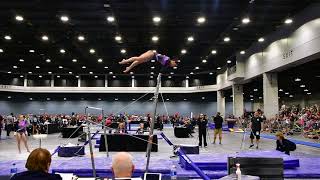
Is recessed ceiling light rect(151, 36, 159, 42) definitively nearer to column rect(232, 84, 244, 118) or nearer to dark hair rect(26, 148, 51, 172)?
column rect(232, 84, 244, 118)

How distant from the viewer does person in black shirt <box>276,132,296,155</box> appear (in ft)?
37.6

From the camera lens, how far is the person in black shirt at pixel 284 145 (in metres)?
11.4

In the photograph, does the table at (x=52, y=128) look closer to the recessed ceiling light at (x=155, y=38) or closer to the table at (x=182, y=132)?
the table at (x=182, y=132)

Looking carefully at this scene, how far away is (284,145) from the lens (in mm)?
11609

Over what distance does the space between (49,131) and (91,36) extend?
37.7ft

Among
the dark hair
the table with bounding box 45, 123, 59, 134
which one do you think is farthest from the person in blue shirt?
the table with bounding box 45, 123, 59, 134

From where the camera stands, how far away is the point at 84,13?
18516 millimetres

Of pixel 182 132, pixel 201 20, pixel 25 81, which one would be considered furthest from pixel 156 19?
pixel 25 81

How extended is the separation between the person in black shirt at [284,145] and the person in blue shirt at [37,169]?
9647 mm

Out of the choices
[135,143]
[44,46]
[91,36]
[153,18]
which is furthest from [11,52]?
[135,143]

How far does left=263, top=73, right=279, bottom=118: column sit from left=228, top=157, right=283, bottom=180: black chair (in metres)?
17.9

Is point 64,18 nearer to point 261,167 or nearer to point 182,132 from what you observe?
point 182,132

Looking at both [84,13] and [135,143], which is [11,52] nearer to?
[84,13]

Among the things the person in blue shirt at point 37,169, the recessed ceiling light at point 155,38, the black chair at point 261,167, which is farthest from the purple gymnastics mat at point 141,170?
the recessed ceiling light at point 155,38
